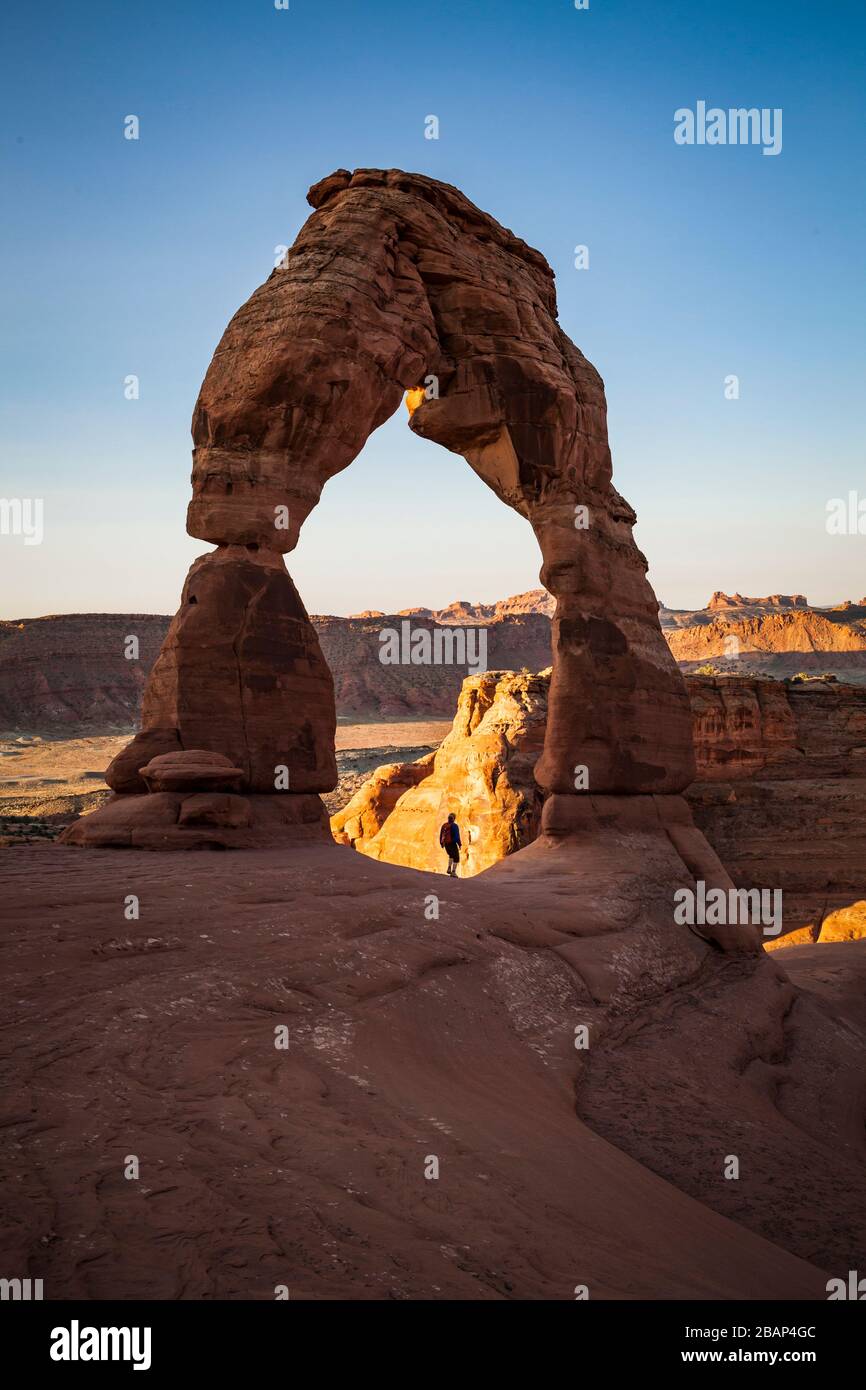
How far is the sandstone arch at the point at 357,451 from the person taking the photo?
31.1ft

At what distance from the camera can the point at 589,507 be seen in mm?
12172

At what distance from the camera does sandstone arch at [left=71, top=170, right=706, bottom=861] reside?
9469 mm

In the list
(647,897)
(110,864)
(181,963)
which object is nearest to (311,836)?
(110,864)

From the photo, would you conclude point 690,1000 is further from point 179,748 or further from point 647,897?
point 179,748

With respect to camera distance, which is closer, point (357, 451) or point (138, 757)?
point (138, 757)

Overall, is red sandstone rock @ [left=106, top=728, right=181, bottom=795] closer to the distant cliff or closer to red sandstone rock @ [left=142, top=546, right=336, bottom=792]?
red sandstone rock @ [left=142, top=546, right=336, bottom=792]

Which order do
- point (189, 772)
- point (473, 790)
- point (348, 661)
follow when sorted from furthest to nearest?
point (348, 661) < point (473, 790) < point (189, 772)

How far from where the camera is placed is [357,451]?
34.6ft

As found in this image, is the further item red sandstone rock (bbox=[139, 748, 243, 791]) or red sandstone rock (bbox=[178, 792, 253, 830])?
red sandstone rock (bbox=[139, 748, 243, 791])

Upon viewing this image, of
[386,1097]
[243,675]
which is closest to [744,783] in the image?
[243,675]

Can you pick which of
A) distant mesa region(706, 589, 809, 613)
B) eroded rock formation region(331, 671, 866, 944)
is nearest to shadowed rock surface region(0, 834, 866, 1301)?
eroded rock formation region(331, 671, 866, 944)
